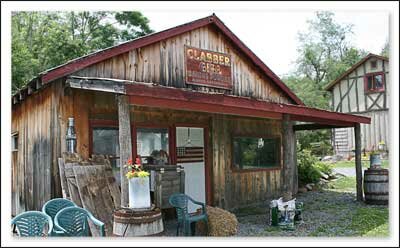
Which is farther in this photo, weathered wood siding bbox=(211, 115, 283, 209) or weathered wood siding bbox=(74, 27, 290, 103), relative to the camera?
weathered wood siding bbox=(211, 115, 283, 209)

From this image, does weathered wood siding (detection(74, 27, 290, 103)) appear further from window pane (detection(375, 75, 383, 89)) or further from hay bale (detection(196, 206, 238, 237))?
window pane (detection(375, 75, 383, 89))

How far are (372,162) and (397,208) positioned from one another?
469 centimetres

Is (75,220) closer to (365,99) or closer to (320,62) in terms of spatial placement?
(365,99)

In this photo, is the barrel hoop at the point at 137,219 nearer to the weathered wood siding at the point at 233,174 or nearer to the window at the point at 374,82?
the weathered wood siding at the point at 233,174

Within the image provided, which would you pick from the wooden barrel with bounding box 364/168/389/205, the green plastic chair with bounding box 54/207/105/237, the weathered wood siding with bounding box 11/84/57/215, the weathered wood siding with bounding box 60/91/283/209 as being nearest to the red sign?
the weathered wood siding with bounding box 60/91/283/209

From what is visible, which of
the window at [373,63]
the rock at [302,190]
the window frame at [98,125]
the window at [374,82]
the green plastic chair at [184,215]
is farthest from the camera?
the window at [374,82]

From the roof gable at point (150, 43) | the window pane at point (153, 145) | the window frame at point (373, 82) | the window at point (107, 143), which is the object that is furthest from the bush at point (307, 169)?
the window frame at point (373, 82)

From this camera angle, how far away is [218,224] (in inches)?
246

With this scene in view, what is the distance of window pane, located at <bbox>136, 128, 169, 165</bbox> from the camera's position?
24.6 ft

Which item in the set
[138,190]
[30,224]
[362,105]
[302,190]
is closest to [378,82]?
[362,105]

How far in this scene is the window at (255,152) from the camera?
971cm

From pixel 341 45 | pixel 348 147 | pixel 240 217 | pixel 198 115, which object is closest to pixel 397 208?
pixel 240 217

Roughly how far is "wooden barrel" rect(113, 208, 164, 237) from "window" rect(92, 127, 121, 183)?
2391mm

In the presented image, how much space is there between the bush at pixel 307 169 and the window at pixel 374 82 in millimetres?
10257
